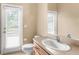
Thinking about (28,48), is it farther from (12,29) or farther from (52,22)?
(52,22)

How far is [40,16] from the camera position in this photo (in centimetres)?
140

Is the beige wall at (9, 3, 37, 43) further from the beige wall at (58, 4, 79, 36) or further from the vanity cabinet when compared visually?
the beige wall at (58, 4, 79, 36)

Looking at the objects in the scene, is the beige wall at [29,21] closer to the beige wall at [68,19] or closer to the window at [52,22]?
the window at [52,22]

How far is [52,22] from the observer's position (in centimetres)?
140

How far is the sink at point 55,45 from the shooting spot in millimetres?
1367

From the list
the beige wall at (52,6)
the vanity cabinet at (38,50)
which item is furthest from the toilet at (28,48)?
the beige wall at (52,6)

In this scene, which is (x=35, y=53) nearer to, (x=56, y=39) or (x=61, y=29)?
(x=56, y=39)

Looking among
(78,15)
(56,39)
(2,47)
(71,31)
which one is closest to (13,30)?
(2,47)

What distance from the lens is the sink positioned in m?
1.37

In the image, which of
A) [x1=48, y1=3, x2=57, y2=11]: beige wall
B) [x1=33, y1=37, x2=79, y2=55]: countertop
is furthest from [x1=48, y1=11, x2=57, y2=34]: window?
[x1=33, y1=37, x2=79, y2=55]: countertop

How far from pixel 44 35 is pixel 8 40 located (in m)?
0.44

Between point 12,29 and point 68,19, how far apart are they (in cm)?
69

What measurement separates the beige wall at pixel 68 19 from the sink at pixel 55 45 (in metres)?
0.12

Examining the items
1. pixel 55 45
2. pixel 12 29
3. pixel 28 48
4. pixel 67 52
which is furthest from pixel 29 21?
pixel 67 52
